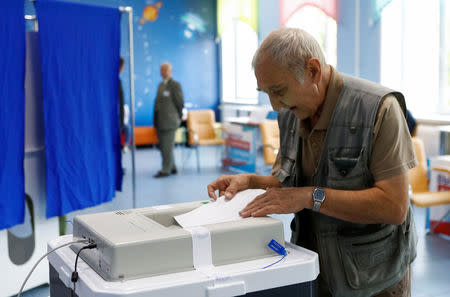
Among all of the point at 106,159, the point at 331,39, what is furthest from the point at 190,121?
the point at 106,159

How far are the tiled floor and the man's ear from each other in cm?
95

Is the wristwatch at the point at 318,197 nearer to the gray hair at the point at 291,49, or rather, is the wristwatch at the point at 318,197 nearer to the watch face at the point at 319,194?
the watch face at the point at 319,194

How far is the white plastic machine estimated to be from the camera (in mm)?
1049

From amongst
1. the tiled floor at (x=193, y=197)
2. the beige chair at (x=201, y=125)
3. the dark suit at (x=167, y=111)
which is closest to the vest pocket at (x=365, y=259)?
the tiled floor at (x=193, y=197)

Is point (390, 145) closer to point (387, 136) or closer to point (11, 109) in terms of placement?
point (387, 136)

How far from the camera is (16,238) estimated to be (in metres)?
3.17

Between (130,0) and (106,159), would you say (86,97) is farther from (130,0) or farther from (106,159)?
(130,0)

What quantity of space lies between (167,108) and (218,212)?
5953mm

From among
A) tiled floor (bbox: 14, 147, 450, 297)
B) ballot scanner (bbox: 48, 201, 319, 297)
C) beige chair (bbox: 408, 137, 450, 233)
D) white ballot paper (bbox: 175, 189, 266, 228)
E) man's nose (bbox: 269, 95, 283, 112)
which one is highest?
man's nose (bbox: 269, 95, 283, 112)

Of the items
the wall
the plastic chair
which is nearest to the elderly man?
the plastic chair

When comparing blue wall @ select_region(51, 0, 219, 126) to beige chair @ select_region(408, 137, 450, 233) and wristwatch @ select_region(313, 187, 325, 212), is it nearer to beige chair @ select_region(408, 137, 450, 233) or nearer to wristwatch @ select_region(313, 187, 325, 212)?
beige chair @ select_region(408, 137, 450, 233)

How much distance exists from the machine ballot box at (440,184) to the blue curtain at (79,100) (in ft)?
8.89

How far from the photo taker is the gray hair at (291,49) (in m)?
1.22

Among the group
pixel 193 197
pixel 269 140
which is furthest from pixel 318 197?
pixel 269 140
